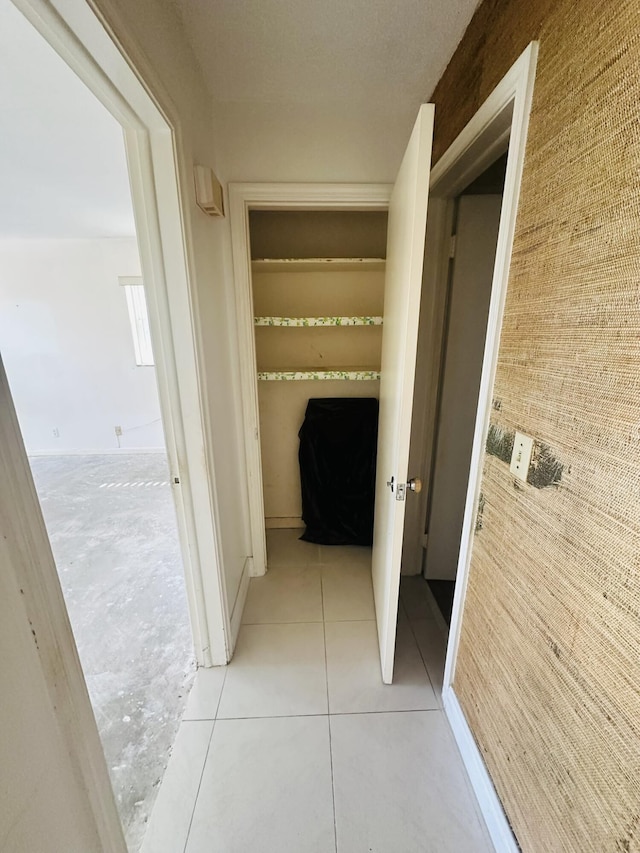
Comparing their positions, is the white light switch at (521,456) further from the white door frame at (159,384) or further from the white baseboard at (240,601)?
the white baseboard at (240,601)

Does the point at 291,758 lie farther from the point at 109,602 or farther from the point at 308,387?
the point at 308,387

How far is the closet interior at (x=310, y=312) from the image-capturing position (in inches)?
81.5

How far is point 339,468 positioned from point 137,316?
339 centimetres

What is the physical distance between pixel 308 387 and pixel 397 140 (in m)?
1.38

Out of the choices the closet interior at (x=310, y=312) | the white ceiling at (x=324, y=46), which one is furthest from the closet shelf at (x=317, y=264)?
the white ceiling at (x=324, y=46)

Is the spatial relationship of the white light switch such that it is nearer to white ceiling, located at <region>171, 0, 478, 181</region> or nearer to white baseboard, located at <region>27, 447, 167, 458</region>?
white ceiling, located at <region>171, 0, 478, 181</region>

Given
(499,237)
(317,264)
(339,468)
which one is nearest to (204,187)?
(317,264)

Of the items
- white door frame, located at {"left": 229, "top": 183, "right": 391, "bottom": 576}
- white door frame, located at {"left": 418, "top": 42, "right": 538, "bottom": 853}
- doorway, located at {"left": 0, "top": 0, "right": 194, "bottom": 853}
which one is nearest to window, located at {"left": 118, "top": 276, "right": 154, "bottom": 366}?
doorway, located at {"left": 0, "top": 0, "right": 194, "bottom": 853}

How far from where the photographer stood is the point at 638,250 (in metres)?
0.60

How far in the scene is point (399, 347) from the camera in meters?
1.21

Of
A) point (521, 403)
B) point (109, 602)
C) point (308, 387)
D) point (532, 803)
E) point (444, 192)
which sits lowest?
point (109, 602)

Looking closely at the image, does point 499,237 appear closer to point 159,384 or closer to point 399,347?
point 399,347

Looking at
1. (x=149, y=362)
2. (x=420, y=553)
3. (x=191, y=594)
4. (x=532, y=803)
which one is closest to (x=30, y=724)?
(x=191, y=594)

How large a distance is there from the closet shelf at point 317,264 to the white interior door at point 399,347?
430mm
